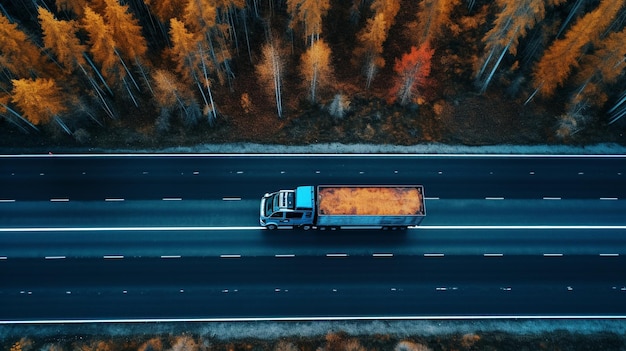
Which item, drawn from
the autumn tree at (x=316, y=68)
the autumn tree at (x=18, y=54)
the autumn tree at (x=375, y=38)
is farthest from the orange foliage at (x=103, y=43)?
the autumn tree at (x=375, y=38)

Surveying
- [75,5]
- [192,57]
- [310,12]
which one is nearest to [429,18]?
[310,12]

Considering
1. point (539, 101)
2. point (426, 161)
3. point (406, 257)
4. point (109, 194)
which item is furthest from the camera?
point (539, 101)

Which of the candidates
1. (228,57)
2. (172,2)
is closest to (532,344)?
(228,57)

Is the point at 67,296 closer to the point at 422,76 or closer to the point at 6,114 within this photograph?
the point at 6,114

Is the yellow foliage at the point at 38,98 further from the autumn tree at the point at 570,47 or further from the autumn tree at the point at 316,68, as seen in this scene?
the autumn tree at the point at 570,47

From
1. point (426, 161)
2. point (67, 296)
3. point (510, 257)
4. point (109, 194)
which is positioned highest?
point (426, 161)

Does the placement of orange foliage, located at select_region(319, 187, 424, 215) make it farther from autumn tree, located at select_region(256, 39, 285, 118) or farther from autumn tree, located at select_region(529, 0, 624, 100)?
autumn tree, located at select_region(529, 0, 624, 100)

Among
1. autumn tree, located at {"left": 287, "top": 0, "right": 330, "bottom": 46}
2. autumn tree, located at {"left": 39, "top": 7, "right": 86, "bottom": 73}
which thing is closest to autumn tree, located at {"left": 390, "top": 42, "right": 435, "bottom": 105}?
autumn tree, located at {"left": 287, "top": 0, "right": 330, "bottom": 46}
